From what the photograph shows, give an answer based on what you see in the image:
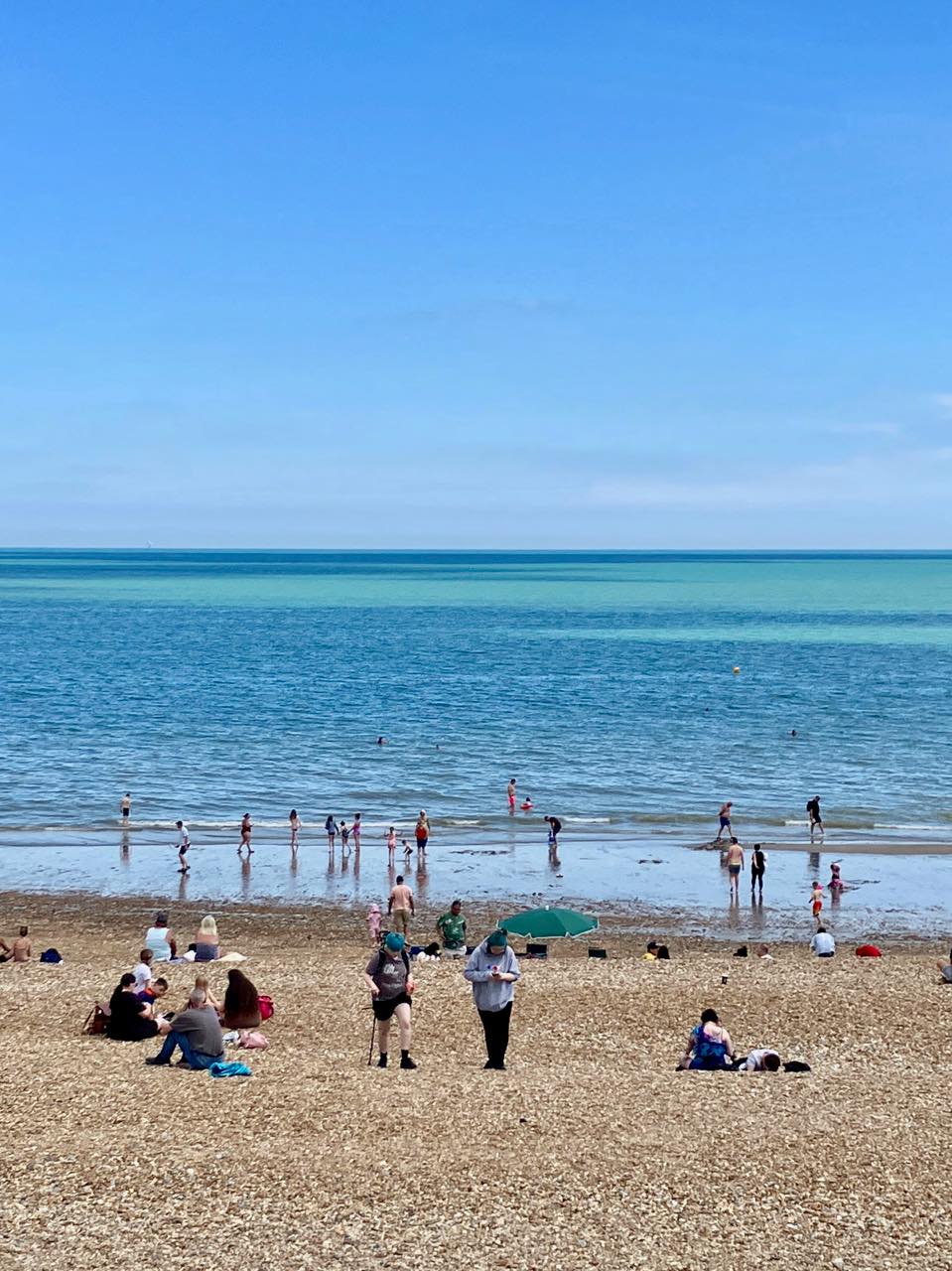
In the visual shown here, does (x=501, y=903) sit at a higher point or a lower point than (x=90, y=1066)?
lower

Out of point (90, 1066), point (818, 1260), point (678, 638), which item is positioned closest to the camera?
point (818, 1260)

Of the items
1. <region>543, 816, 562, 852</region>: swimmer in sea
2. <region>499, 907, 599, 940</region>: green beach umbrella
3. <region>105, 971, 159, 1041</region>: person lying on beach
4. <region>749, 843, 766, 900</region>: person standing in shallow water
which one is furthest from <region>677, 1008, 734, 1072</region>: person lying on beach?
<region>543, 816, 562, 852</region>: swimmer in sea

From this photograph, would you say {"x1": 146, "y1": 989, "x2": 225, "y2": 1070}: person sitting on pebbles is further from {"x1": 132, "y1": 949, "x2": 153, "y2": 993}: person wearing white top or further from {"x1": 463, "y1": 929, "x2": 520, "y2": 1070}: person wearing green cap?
{"x1": 463, "y1": 929, "x2": 520, "y2": 1070}: person wearing green cap

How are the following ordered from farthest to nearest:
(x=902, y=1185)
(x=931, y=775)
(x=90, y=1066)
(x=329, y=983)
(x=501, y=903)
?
1. (x=931, y=775)
2. (x=501, y=903)
3. (x=329, y=983)
4. (x=90, y=1066)
5. (x=902, y=1185)

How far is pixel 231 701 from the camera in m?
65.9

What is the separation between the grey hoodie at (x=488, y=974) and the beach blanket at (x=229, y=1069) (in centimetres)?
252

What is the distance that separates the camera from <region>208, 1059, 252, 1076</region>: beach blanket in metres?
13.6

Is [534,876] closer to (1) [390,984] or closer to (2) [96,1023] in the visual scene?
(2) [96,1023]

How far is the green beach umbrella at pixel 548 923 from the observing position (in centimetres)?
2367

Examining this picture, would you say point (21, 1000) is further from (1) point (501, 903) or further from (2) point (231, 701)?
(2) point (231, 701)

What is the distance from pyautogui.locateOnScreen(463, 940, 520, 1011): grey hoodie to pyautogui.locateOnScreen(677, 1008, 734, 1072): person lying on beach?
2315mm

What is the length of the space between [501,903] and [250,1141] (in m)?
17.9

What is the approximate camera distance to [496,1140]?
11.6 metres

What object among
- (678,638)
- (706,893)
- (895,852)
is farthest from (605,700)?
(678,638)
